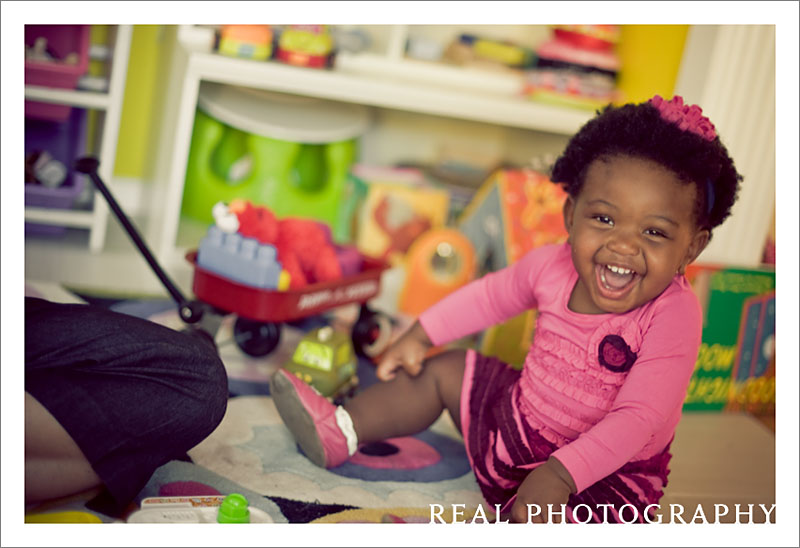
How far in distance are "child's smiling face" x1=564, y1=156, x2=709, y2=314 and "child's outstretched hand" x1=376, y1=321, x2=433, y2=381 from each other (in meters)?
0.26

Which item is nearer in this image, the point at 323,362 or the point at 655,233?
the point at 655,233

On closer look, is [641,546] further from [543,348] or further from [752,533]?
[543,348]

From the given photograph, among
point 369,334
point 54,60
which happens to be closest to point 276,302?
point 369,334

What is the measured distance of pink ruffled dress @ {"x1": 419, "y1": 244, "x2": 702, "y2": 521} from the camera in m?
0.94

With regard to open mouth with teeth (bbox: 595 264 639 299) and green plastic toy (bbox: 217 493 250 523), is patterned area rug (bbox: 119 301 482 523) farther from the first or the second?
open mouth with teeth (bbox: 595 264 639 299)

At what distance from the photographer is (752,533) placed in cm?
82

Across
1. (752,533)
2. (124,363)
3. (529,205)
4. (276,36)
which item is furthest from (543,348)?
(276,36)

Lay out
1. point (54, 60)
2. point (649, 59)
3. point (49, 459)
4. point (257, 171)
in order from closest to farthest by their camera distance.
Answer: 1. point (49, 459)
2. point (54, 60)
3. point (649, 59)
4. point (257, 171)

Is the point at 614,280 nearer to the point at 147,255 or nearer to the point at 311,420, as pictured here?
the point at 311,420

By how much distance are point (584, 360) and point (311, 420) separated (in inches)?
13.9

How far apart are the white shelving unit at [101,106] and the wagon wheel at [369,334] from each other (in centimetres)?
63

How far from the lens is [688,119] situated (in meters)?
0.95

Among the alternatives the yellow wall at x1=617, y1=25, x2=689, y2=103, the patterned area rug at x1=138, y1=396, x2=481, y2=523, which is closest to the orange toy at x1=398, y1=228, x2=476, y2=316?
the yellow wall at x1=617, y1=25, x2=689, y2=103

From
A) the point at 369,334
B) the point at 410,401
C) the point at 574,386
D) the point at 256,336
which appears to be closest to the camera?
the point at 574,386
